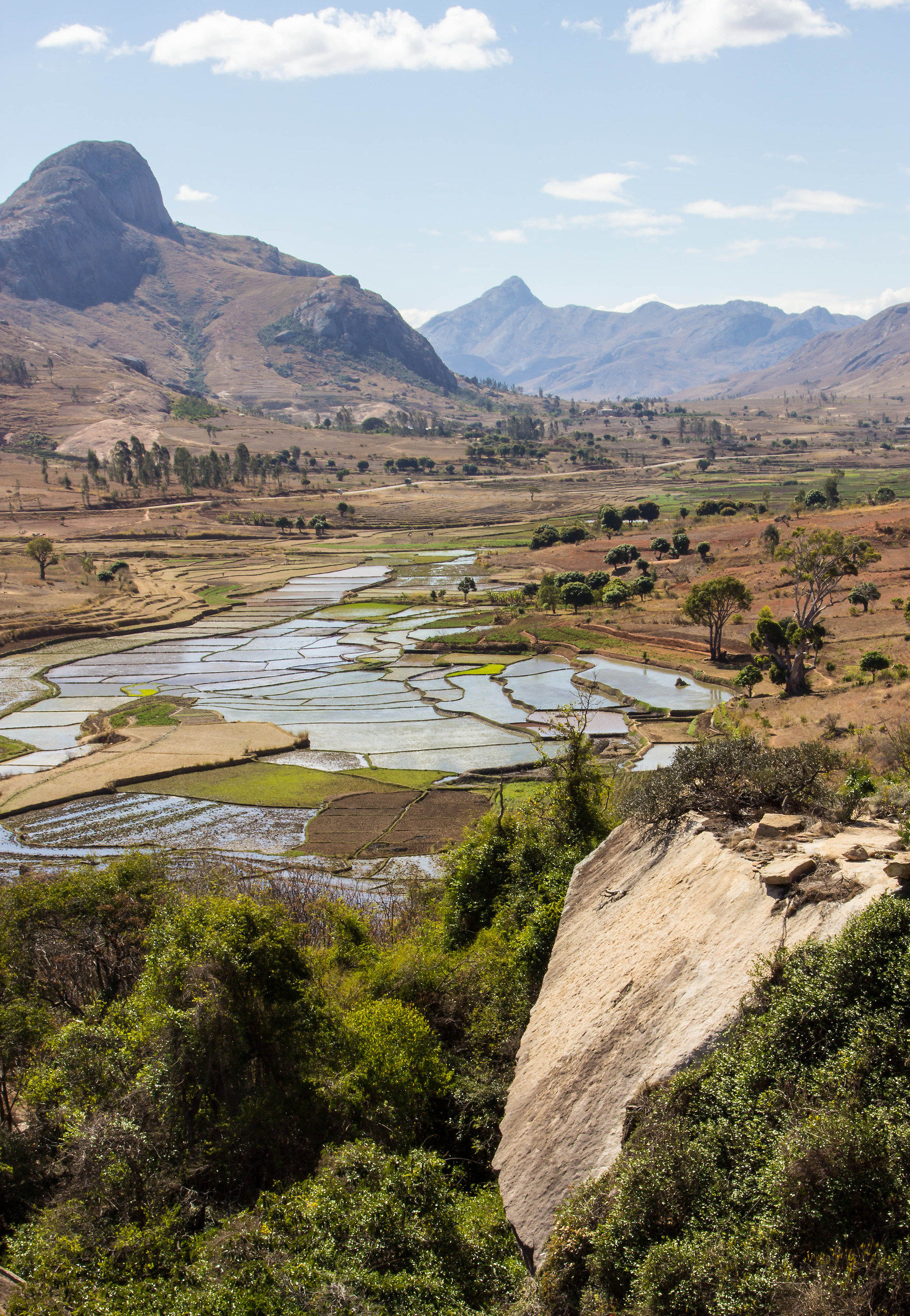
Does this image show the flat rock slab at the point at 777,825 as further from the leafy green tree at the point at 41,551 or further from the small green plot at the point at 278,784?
the leafy green tree at the point at 41,551

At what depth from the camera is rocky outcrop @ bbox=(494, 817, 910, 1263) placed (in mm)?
12367

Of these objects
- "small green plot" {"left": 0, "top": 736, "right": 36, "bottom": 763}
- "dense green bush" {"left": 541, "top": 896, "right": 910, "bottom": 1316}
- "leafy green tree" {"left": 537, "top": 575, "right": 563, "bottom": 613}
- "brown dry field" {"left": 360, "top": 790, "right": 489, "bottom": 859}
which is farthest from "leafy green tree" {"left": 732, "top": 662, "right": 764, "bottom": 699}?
"dense green bush" {"left": 541, "top": 896, "right": 910, "bottom": 1316}

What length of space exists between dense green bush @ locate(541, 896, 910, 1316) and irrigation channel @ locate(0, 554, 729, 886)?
21.7 metres

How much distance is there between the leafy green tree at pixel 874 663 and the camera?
48.9 meters

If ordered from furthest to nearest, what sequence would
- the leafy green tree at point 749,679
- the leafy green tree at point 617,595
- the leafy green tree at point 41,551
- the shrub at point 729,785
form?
1. the leafy green tree at point 41,551
2. the leafy green tree at point 617,595
3. the leafy green tree at point 749,679
4. the shrub at point 729,785

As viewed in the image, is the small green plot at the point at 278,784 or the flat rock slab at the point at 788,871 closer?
the flat rock slab at the point at 788,871

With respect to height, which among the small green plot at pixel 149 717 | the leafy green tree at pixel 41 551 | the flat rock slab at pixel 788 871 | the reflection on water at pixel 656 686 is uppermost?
the leafy green tree at pixel 41 551

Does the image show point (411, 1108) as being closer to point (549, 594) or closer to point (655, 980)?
point (655, 980)

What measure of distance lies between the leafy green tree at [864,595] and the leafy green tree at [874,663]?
16951 mm

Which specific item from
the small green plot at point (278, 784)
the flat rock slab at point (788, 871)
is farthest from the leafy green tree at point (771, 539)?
the flat rock slab at point (788, 871)

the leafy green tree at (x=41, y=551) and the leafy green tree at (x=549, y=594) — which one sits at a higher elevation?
the leafy green tree at (x=41, y=551)

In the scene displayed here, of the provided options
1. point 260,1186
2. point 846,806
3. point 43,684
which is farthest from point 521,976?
point 43,684

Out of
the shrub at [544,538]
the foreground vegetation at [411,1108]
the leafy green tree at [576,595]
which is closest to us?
the foreground vegetation at [411,1108]

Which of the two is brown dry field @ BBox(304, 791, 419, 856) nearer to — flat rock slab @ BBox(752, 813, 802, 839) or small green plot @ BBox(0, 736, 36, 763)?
small green plot @ BBox(0, 736, 36, 763)
